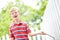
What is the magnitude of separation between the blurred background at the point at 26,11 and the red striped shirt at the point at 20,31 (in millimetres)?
46

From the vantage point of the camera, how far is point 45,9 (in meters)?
1.74

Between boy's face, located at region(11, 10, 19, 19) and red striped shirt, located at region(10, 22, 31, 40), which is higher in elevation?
boy's face, located at region(11, 10, 19, 19)

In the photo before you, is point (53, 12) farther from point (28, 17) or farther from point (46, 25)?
point (28, 17)

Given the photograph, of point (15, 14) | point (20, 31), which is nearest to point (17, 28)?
point (20, 31)

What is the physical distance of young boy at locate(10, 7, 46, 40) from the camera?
5.56 feet

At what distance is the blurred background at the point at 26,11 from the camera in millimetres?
1714

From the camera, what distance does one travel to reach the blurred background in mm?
1714

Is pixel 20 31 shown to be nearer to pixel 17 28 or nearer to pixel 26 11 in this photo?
pixel 17 28

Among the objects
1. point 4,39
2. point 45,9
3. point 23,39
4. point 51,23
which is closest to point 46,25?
point 51,23

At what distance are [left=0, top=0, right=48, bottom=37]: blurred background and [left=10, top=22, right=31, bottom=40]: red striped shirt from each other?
0.05 metres

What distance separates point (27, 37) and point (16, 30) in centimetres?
13

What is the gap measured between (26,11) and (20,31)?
0.21 m

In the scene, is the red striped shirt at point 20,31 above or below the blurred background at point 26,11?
below

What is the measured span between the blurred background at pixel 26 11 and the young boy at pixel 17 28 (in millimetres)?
37
